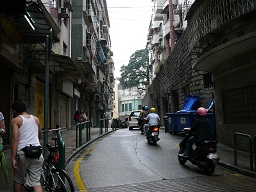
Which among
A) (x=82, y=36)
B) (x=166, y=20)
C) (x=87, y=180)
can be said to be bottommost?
(x=87, y=180)

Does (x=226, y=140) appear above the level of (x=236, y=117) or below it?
below

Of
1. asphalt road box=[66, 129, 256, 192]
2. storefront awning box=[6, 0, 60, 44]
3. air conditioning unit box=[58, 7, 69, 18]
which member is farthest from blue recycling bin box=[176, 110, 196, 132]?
air conditioning unit box=[58, 7, 69, 18]

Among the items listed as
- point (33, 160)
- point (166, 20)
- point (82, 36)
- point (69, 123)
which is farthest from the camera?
point (166, 20)

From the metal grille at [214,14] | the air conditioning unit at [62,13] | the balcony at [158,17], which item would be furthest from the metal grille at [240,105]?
the balcony at [158,17]

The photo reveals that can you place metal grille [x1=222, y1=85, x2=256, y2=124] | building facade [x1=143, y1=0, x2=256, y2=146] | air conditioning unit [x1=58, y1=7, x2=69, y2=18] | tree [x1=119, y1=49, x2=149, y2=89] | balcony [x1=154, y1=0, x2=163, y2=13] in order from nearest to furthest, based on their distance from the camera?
1. building facade [x1=143, y1=0, x2=256, y2=146]
2. metal grille [x1=222, y1=85, x2=256, y2=124]
3. air conditioning unit [x1=58, y1=7, x2=69, y2=18]
4. balcony [x1=154, y1=0, x2=163, y2=13]
5. tree [x1=119, y1=49, x2=149, y2=89]

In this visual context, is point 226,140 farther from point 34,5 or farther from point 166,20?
point 166,20

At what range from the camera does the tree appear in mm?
60406

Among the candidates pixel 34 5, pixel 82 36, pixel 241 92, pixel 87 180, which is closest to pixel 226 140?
pixel 241 92

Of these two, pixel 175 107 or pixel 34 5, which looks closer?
pixel 34 5

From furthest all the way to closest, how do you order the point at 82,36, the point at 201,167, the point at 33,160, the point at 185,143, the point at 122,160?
the point at 82,36, the point at 122,160, the point at 185,143, the point at 201,167, the point at 33,160

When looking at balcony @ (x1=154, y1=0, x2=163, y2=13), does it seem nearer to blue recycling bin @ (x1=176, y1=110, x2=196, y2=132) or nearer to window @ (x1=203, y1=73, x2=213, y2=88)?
window @ (x1=203, y1=73, x2=213, y2=88)

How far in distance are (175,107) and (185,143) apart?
18206 mm

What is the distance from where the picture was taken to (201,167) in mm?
7766

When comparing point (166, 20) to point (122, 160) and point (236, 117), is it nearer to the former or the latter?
point (236, 117)
